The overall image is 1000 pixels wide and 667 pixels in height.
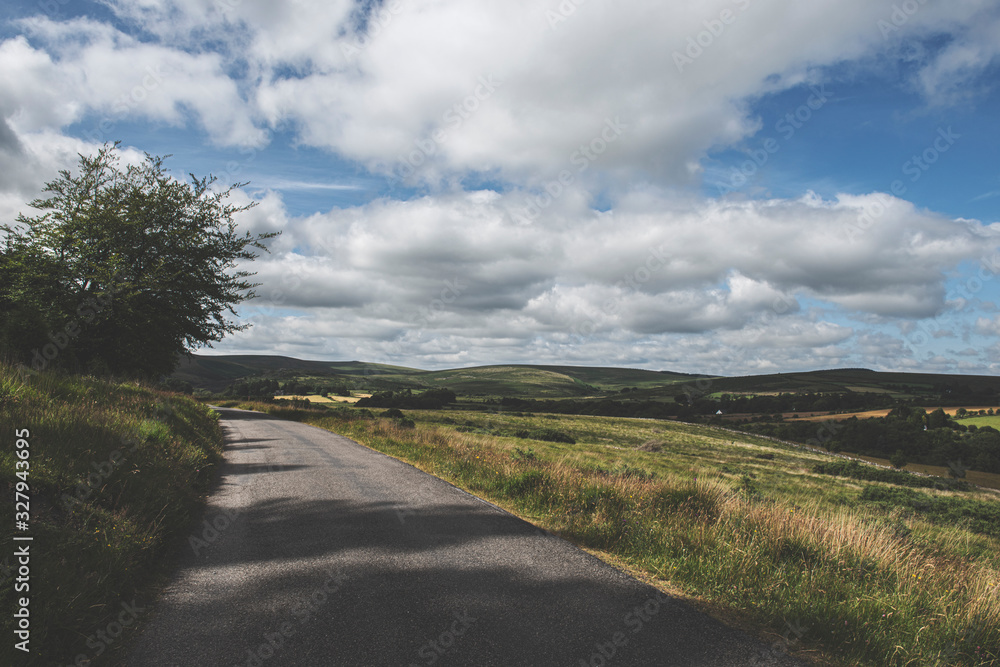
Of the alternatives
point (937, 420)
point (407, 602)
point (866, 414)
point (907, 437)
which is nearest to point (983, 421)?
point (937, 420)

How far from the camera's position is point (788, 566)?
6.14m

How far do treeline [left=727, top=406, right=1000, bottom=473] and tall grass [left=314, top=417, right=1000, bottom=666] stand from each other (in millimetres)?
78874

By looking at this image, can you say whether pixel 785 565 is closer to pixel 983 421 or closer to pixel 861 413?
pixel 983 421

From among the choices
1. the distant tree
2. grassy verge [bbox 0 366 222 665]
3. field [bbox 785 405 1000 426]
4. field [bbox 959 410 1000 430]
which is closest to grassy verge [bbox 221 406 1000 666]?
grassy verge [bbox 0 366 222 665]

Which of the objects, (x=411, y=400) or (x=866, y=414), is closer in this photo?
(x=866, y=414)

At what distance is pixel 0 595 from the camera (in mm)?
3697

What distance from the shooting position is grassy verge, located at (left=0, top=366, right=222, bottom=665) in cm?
395

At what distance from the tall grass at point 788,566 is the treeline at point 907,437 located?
7887cm

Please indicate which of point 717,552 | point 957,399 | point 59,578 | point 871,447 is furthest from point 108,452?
point 957,399

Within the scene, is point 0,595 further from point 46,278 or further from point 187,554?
point 46,278

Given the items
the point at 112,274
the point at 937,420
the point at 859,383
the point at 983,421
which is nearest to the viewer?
the point at 112,274

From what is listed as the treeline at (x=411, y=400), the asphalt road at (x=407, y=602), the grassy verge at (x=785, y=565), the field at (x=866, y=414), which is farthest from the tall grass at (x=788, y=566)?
the field at (x=866, y=414)

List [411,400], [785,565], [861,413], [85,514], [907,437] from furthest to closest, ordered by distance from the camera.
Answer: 1. [411,400]
2. [861,413]
3. [907,437]
4. [785,565]
5. [85,514]

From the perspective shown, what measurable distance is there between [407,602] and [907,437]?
342 feet
